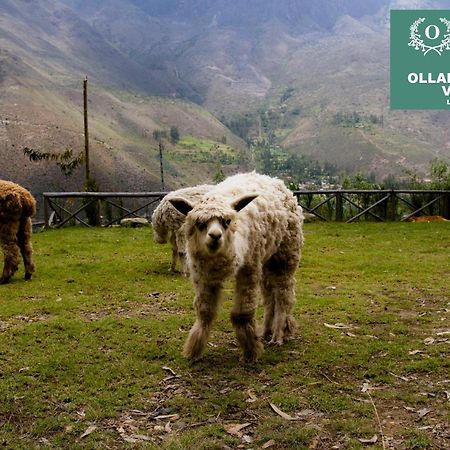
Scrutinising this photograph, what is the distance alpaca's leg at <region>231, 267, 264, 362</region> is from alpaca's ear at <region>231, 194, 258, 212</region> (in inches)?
25.1

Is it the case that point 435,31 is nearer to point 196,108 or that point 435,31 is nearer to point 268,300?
point 268,300

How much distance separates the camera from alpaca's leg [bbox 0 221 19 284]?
9404mm

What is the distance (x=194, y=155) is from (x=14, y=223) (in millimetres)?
65312

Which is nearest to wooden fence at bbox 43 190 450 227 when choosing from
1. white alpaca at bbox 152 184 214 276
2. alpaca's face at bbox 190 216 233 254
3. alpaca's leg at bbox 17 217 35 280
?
white alpaca at bbox 152 184 214 276

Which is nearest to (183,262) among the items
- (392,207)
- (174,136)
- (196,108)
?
(392,207)

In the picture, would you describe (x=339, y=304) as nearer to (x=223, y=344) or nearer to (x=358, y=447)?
(x=223, y=344)

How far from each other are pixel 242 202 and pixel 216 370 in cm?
169

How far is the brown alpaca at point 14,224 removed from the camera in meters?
9.23

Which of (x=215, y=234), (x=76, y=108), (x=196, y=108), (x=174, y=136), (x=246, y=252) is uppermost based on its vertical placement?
(x=196, y=108)

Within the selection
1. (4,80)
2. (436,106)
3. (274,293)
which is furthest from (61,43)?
(274,293)

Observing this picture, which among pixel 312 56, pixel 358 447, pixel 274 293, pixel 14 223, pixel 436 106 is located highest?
pixel 312 56

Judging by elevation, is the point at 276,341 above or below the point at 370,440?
above

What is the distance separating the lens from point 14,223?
944cm

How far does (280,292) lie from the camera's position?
6535 millimetres
